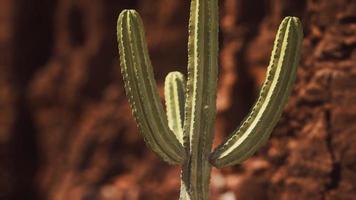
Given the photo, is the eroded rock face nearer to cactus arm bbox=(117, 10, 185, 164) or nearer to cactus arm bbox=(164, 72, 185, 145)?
cactus arm bbox=(164, 72, 185, 145)

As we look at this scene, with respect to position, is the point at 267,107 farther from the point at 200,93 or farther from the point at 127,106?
the point at 127,106

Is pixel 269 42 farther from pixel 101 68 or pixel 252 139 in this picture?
pixel 252 139

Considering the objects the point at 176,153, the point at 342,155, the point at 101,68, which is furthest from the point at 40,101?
the point at 176,153

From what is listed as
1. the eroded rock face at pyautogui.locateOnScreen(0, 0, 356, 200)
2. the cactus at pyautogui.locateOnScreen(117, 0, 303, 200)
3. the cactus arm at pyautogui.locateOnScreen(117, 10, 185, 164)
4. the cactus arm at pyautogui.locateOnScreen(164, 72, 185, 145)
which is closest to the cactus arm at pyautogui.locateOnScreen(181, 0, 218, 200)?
the cactus at pyautogui.locateOnScreen(117, 0, 303, 200)

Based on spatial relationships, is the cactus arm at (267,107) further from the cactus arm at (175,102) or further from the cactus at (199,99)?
the cactus arm at (175,102)

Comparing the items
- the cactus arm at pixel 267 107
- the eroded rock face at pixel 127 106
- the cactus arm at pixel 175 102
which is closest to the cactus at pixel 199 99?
the cactus arm at pixel 267 107

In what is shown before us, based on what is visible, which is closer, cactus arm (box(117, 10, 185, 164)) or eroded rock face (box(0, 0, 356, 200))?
cactus arm (box(117, 10, 185, 164))

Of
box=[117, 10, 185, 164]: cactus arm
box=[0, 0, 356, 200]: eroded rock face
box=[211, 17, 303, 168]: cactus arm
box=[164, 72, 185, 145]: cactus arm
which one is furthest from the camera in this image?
box=[0, 0, 356, 200]: eroded rock face
